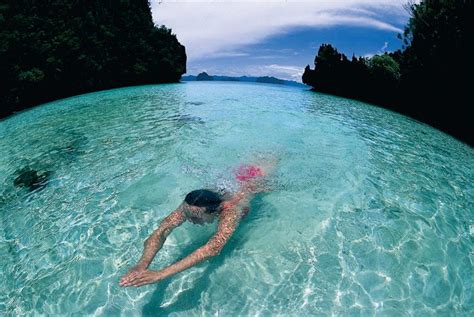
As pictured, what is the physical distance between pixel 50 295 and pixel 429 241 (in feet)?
22.1

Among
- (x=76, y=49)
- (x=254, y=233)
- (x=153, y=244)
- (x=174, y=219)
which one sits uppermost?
(x=76, y=49)

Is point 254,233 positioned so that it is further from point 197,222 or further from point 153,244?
point 153,244

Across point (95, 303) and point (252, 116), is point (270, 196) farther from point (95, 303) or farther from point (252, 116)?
point (252, 116)

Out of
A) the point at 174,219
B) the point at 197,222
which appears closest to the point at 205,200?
the point at 197,222

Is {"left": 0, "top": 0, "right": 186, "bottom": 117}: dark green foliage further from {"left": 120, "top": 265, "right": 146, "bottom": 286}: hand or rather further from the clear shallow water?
{"left": 120, "top": 265, "right": 146, "bottom": 286}: hand

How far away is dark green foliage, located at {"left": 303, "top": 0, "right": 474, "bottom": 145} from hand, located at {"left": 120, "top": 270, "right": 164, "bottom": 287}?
18472mm

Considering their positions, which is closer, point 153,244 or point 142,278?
point 142,278

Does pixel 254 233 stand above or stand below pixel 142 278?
below

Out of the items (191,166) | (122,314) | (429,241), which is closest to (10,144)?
(191,166)

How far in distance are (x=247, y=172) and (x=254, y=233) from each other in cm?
237

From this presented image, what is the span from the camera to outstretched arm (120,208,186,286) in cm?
391

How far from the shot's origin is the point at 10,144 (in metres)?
13.1

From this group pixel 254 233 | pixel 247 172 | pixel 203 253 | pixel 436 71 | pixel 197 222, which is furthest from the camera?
pixel 436 71

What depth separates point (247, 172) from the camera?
7965mm
